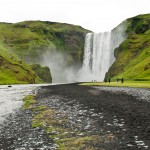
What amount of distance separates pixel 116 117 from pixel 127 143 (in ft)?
36.8

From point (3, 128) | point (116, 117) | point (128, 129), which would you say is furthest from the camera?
point (116, 117)

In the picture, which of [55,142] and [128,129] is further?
[128,129]

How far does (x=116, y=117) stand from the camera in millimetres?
31766

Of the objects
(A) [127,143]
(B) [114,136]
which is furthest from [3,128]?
(A) [127,143]

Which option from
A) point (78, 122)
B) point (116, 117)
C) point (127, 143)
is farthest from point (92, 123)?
point (127, 143)

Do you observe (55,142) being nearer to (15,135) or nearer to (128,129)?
(15,135)

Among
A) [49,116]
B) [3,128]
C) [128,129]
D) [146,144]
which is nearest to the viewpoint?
[146,144]

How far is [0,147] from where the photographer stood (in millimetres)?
21625

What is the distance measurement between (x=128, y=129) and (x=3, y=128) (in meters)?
12.0

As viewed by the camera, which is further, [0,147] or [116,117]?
[116,117]

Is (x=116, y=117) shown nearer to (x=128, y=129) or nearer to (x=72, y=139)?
(x=128, y=129)

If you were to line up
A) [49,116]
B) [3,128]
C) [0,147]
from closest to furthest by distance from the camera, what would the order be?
[0,147], [3,128], [49,116]

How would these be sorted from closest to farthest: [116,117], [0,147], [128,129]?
[0,147] → [128,129] → [116,117]

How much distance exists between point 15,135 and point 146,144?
1121 centimetres
